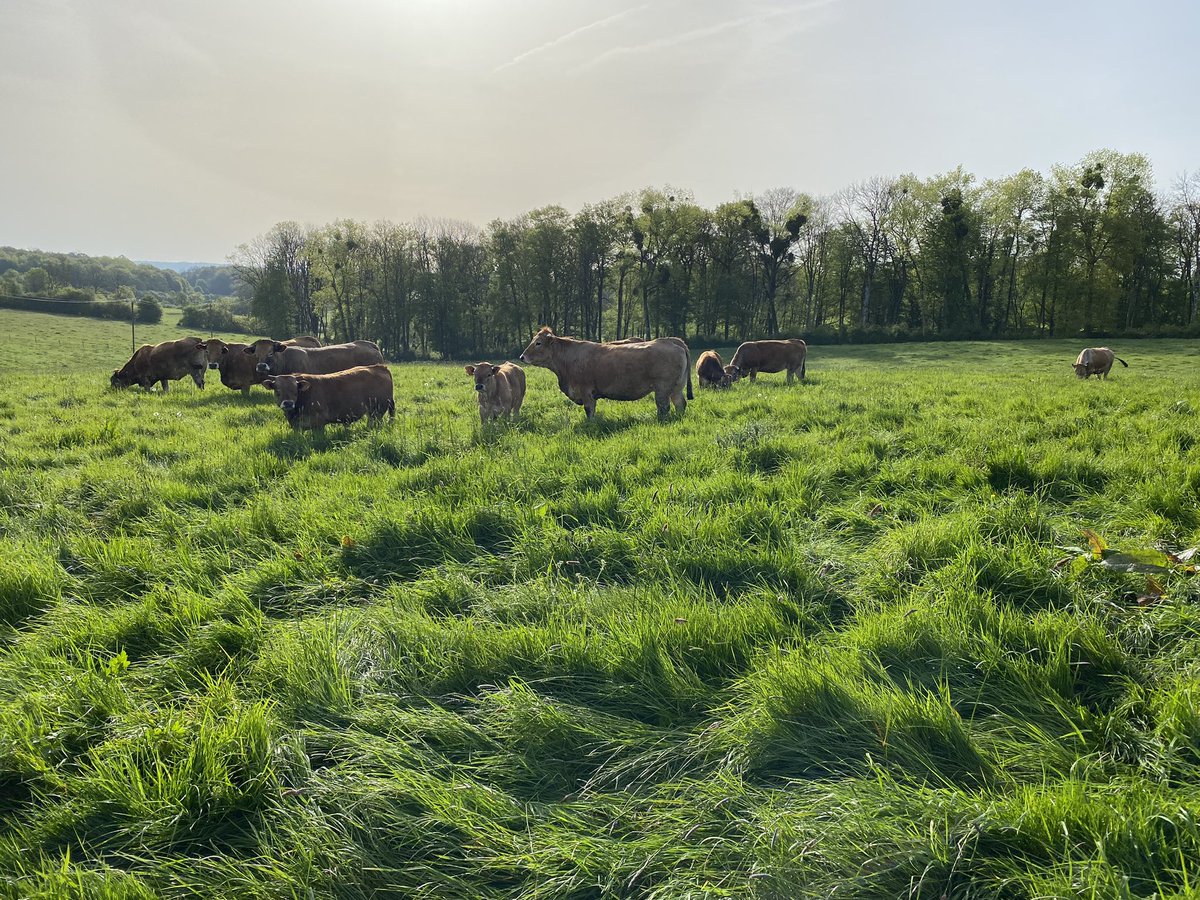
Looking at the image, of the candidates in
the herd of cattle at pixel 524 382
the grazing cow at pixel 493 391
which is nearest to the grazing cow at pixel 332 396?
the herd of cattle at pixel 524 382

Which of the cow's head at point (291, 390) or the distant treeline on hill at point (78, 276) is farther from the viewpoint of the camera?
the distant treeline on hill at point (78, 276)

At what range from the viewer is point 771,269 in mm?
57969

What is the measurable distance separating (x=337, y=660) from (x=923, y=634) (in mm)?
3197

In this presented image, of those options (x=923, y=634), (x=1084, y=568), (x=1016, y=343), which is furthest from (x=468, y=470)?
(x=1016, y=343)

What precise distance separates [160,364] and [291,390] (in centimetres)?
1042

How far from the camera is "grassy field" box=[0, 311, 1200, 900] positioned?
2006 mm

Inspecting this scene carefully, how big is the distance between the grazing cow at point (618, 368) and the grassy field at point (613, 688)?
251 inches

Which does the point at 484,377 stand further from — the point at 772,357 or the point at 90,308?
the point at 90,308

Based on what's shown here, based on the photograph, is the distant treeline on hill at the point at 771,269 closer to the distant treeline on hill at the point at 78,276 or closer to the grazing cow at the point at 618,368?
the distant treeline on hill at the point at 78,276

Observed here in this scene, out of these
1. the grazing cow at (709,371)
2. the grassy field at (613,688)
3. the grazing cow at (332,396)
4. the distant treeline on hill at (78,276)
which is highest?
the distant treeline on hill at (78,276)

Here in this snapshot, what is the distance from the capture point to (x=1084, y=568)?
11.8 feet

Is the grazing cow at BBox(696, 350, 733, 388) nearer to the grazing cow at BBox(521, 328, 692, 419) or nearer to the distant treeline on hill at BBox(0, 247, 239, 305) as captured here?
the grazing cow at BBox(521, 328, 692, 419)

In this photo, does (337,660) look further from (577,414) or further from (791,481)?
(577,414)

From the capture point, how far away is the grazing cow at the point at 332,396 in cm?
1120
